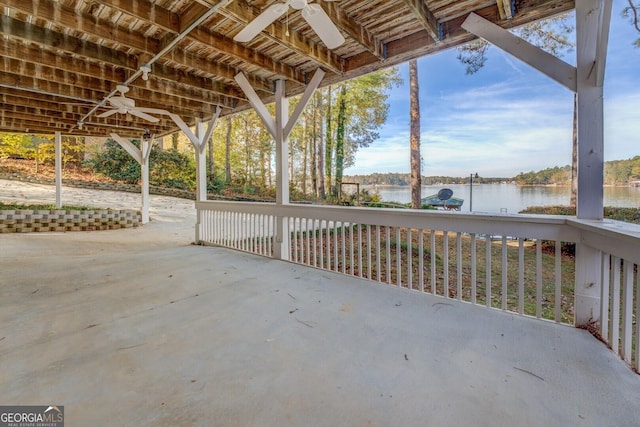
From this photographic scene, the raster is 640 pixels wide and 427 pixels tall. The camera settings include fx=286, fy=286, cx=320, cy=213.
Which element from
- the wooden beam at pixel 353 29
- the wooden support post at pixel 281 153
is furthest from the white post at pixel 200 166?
the wooden beam at pixel 353 29

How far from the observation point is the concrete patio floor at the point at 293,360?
125 centimetres

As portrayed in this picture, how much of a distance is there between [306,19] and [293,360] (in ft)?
7.58

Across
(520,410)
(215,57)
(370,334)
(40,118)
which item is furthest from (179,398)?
(40,118)

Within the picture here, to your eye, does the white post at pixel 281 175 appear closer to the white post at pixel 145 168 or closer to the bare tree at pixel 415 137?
the bare tree at pixel 415 137

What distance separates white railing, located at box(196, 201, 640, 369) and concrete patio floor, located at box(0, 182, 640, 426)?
23 centimetres

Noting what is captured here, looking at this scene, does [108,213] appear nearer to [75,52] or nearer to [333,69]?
[75,52]

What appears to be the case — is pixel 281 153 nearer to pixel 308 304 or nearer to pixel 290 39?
pixel 290 39

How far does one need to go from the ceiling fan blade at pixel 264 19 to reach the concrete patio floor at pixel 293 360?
7.32 ft

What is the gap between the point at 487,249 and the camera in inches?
95.7

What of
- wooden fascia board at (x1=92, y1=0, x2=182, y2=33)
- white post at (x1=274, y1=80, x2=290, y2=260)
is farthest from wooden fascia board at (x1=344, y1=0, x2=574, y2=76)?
wooden fascia board at (x1=92, y1=0, x2=182, y2=33)

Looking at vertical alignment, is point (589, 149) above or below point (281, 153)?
below

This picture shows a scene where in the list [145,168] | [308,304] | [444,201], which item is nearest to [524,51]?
[308,304]

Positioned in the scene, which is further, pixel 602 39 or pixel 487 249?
pixel 487 249

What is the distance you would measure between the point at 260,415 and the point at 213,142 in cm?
1748
